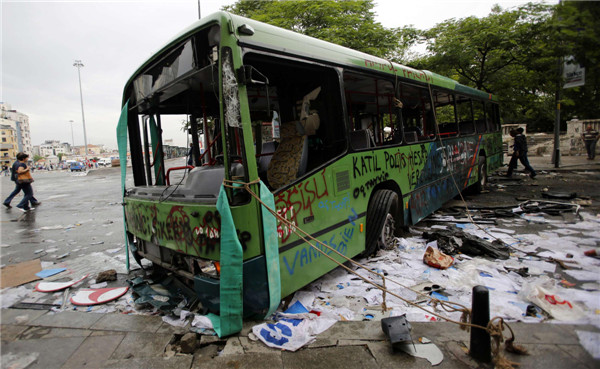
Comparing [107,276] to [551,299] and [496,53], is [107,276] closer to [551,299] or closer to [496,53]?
[551,299]

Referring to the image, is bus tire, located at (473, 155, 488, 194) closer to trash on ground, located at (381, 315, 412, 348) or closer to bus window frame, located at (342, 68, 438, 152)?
bus window frame, located at (342, 68, 438, 152)

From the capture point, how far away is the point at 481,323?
2375mm

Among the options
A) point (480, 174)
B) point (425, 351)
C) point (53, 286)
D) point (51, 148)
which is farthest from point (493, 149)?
point (51, 148)

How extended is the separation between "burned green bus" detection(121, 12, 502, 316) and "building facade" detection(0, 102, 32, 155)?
4188 inches

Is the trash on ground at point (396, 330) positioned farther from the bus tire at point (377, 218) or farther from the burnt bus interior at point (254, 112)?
the bus tire at point (377, 218)

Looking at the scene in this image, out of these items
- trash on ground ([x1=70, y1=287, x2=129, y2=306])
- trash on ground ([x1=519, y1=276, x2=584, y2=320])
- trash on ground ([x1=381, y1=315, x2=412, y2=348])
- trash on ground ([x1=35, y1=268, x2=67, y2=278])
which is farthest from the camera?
trash on ground ([x1=35, y1=268, x2=67, y2=278])

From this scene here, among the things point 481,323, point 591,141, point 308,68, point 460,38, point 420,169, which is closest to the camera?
point 481,323

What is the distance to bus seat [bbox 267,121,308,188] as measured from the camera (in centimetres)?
342

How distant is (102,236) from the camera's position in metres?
6.78

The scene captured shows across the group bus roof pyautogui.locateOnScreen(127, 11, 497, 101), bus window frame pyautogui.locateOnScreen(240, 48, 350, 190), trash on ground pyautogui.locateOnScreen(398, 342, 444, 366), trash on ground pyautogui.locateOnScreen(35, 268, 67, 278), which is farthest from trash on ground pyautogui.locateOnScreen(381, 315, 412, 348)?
trash on ground pyautogui.locateOnScreen(35, 268, 67, 278)

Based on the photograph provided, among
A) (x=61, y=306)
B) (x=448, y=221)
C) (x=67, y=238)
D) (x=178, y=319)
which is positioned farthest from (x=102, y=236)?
(x=448, y=221)

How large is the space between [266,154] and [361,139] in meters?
1.26

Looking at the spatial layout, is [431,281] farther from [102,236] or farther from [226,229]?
[102,236]

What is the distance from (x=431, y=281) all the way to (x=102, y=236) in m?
6.49
